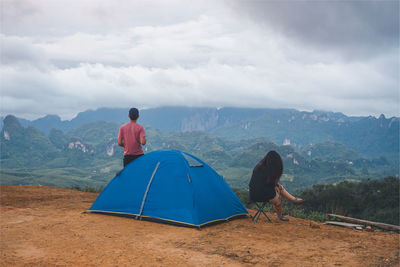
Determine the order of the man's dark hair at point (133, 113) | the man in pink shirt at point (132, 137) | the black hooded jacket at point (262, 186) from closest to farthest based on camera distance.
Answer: the black hooded jacket at point (262, 186) → the man's dark hair at point (133, 113) → the man in pink shirt at point (132, 137)

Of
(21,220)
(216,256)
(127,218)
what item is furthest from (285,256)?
(21,220)

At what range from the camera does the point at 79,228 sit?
27.1 feet

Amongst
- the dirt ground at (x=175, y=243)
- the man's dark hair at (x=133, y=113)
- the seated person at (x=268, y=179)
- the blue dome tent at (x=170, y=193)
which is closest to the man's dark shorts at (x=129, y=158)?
the blue dome tent at (x=170, y=193)

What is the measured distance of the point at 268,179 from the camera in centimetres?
887

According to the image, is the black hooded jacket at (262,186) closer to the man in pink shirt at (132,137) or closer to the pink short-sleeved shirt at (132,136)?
the man in pink shirt at (132,137)

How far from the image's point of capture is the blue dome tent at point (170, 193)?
28.8ft

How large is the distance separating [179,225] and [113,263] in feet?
9.29

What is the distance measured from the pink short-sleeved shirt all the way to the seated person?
3.57 meters

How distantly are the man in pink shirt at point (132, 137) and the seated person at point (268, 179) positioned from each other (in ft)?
11.3

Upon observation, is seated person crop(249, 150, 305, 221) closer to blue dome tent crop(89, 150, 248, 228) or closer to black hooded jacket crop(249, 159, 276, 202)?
black hooded jacket crop(249, 159, 276, 202)

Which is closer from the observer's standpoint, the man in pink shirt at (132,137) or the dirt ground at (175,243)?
the dirt ground at (175,243)

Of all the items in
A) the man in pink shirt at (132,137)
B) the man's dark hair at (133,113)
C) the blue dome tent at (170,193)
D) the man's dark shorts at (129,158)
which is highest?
the man's dark hair at (133,113)

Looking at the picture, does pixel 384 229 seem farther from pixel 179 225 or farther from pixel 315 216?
pixel 179 225

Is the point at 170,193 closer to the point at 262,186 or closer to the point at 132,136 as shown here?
the point at 132,136
